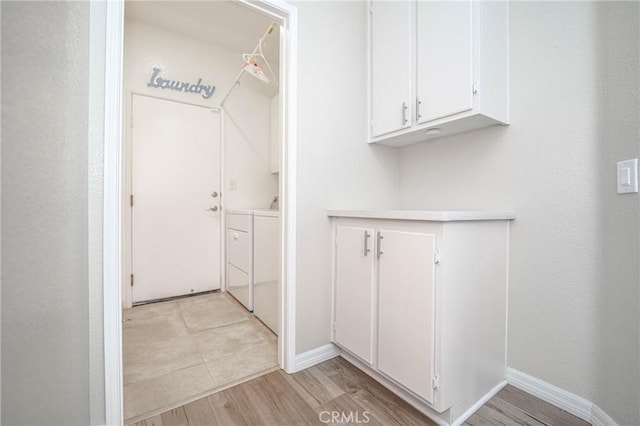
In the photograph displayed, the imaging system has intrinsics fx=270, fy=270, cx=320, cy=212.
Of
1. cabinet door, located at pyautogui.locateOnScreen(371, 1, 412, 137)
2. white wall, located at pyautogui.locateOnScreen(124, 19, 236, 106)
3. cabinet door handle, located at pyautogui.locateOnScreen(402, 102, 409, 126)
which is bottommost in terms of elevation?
cabinet door handle, located at pyautogui.locateOnScreen(402, 102, 409, 126)

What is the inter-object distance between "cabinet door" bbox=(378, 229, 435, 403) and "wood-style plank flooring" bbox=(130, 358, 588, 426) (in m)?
0.15

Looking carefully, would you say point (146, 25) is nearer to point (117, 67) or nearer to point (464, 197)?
point (117, 67)

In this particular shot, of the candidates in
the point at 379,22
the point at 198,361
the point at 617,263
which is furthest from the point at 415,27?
the point at 198,361

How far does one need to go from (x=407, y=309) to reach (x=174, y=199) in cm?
247

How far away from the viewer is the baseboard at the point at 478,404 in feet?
3.75

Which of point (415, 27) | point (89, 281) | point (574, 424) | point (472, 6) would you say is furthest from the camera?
point (415, 27)

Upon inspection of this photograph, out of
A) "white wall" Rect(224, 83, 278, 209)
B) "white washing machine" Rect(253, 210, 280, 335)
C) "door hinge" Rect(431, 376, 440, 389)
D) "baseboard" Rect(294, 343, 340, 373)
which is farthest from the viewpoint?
"white wall" Rect(224, 83, 278, 209)

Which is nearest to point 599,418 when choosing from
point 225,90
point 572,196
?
point 572,196

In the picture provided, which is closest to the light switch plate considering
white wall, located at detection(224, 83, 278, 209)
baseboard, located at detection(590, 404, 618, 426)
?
baseboard, located at detection(590, 404, 618, 426)

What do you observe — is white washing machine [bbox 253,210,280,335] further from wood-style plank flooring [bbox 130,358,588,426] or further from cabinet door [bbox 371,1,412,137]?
cabinet door [bbox 371,1,412,137]

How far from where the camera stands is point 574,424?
1.14m

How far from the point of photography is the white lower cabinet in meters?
1.10

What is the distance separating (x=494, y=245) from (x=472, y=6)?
1.14 metres

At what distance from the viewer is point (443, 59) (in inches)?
54.4
